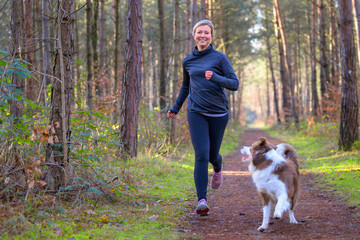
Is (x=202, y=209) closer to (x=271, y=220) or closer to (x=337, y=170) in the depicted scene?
(x=271, y=220)

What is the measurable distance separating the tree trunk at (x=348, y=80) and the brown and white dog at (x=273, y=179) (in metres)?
5.85

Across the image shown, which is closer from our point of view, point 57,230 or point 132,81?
point 57,230

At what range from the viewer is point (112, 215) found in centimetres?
427

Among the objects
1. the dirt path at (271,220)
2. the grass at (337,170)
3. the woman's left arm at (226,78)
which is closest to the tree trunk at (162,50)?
the grass at (337,170)

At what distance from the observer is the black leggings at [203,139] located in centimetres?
480

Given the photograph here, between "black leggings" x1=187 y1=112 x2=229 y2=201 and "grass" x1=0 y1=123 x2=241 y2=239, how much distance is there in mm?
543

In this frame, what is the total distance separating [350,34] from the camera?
9.66 metres

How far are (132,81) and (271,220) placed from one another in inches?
190

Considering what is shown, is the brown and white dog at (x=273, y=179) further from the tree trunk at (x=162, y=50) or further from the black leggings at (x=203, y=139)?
the tree trunk at (x=162, y=50)

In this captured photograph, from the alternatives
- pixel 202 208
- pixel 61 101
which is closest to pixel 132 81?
pixel 61 101

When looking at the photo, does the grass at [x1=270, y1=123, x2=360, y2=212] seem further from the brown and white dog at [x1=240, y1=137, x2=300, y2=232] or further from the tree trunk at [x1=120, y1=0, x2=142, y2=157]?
the tree trunk at [x1=120, y1=0, x2=142, y2=157]

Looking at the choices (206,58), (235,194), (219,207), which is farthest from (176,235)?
(235,194)

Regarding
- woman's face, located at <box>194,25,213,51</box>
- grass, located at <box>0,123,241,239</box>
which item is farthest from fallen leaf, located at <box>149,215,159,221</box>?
woman's face, located at <box>194,25,213,51</box>

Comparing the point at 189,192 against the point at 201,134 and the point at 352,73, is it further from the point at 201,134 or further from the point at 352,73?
the point at 352,73
